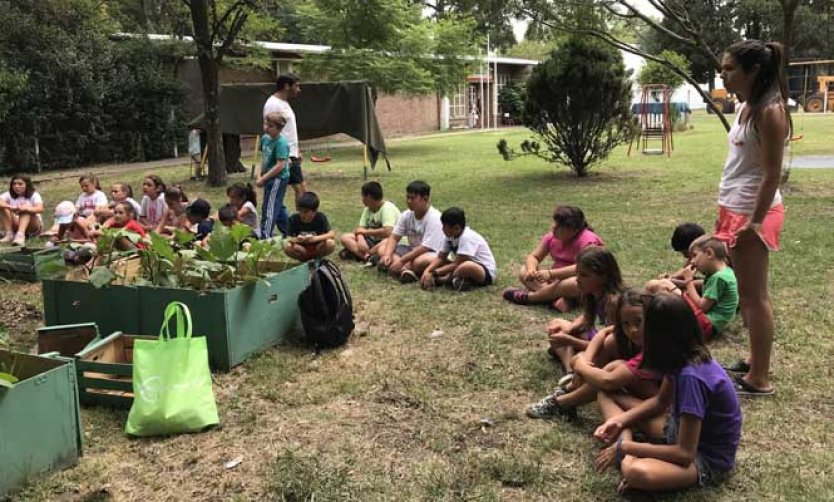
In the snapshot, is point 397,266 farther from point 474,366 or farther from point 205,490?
point 205,490

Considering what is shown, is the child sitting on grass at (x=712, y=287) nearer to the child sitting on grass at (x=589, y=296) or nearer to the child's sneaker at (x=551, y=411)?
the child sitting on grass at (x=589, y=296)

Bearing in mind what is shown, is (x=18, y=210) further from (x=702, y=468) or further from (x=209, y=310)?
(x=702, y=468)

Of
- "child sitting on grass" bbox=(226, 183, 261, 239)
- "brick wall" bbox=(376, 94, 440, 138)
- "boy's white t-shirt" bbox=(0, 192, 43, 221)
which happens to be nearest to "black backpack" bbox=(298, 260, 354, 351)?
"child sitting on grass" bbox=(226, 183, 261, 239)

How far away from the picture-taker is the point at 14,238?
787cm

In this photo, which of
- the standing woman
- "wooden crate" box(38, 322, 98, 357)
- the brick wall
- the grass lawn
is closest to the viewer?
the grass lawn

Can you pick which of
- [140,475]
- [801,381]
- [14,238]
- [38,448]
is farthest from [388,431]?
[14,238]

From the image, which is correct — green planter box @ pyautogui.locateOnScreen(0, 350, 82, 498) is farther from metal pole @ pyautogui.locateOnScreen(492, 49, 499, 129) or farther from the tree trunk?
metal pole @ pyautogui.locateOnScreen(492, 49, 499, 129)

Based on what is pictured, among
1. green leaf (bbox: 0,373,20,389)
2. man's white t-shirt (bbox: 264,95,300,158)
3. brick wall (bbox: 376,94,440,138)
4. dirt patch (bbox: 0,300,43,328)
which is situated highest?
brick wall (bbox: 376,94,440,138)

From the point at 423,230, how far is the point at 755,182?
3.13 m

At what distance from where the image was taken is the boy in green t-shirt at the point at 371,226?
22.2 ft

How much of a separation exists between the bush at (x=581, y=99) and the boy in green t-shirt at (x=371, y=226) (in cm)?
601

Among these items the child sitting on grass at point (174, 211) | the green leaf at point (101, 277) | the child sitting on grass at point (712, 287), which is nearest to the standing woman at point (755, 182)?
the child sitting on grass at point (712, 287)

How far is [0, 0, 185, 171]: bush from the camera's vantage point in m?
16.3

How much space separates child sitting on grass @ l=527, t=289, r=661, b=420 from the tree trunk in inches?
406
